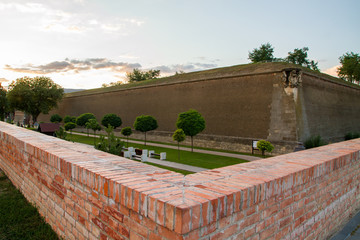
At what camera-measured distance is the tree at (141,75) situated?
2326 inches

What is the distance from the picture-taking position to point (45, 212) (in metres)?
3.35

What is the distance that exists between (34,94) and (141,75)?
2900cm

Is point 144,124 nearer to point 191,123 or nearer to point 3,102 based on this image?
point 191,123

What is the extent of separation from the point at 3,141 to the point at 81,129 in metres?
30.3

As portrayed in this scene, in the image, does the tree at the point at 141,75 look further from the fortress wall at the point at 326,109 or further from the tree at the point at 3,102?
the fortress wall at the point at 326,109

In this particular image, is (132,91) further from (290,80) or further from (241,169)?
(241,169)

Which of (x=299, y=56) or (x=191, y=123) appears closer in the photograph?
(x=191, y=123)

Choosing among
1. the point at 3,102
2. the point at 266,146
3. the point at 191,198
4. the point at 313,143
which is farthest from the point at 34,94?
the point at 191,198

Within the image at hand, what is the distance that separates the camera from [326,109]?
60.7 ft

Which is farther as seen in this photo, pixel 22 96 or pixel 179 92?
pixel 22 96

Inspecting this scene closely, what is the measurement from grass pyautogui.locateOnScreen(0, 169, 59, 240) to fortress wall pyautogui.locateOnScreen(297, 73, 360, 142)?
15.0 m

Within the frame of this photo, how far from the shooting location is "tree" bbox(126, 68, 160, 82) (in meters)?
59.1

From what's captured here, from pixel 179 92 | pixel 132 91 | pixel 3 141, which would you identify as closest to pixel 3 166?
pixel 3 141

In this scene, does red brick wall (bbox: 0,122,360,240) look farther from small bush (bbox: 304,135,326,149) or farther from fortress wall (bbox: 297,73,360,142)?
fortress wall (bbox: 297,73,360,142)
